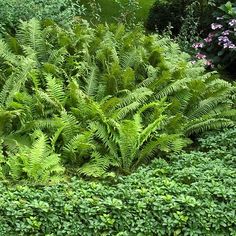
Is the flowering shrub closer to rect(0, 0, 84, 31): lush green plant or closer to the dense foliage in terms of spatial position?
rect(0, 0, 84, 31): lush green plant

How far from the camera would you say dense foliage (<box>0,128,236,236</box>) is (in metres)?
5.54

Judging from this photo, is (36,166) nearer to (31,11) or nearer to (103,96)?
A: (103,96)

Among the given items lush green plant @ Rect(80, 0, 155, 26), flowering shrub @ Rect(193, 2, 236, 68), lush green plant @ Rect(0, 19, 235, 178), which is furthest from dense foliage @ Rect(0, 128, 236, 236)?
lush green plant @ Rect(80, 0, 155, 26)

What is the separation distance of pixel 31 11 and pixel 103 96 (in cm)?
262

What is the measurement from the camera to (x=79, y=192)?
5855mm

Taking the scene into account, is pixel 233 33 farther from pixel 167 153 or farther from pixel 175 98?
pixel 167 153

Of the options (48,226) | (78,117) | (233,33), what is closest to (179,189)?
(48,226)

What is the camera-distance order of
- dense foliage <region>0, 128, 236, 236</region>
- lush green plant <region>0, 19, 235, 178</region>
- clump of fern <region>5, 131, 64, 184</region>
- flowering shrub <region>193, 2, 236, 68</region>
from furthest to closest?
flowering shrub <region>193, 2, 236, 68</region> → lush green plant <region>0, 19, 235, 178</region> → clump of fern <region>5, 131, 64, 184</region> → dense foliage <region>0, 128, 236, 236</region>

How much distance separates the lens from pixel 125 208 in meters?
5.66

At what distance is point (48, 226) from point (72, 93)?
262cm

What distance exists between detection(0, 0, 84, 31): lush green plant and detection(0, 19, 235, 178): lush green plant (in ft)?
1.21

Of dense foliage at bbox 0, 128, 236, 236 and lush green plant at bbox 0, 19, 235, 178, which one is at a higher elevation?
lush green plant at bbox 0, 19, 235, 178

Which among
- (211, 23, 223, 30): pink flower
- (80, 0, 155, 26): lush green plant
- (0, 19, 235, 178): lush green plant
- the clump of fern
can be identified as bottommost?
the clump of fern

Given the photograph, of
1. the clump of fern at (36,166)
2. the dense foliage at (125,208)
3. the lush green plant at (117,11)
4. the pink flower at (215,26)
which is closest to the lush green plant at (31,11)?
the lush green plant at (117,11)
